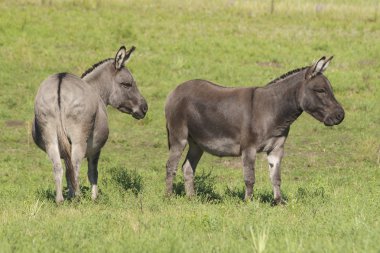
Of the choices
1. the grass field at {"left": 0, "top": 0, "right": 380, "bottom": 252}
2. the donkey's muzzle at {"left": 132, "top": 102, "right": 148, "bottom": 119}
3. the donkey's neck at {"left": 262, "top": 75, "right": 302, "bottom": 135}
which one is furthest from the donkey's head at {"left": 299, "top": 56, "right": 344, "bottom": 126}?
the donkey's muzzle at {"left": 132, "top": 102, "right": 148, "bottom": 119}

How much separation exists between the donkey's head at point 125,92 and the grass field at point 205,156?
131 cm

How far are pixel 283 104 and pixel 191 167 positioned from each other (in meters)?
2.03

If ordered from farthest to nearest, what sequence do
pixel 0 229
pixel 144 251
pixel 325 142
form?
pixel 325 142
pixel 0 229
pixel 144 251

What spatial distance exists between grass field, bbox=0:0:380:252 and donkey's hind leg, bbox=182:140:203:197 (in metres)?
0.38

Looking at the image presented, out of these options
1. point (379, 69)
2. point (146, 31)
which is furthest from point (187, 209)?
point (146, 31)

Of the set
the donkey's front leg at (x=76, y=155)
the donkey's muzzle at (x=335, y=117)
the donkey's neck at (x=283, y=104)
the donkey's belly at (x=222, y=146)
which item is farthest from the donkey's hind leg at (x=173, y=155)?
the donkey's muzzle at (x=335, y=117)

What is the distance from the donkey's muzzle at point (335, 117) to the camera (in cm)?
1151

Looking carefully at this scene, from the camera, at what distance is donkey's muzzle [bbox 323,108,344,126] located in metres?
11.5

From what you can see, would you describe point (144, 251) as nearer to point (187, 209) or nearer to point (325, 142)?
point (187, 209)

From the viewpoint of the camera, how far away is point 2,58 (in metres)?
23.8

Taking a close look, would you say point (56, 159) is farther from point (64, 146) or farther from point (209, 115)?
point (209, 115)

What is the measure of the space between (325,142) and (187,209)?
8485 mm

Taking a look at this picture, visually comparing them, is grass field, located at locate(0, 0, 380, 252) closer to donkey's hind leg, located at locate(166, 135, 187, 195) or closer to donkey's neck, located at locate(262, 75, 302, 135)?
donkey's hind leg, located at locate(166, 135, 187, 195)

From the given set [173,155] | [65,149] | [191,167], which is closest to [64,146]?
[65,149]
